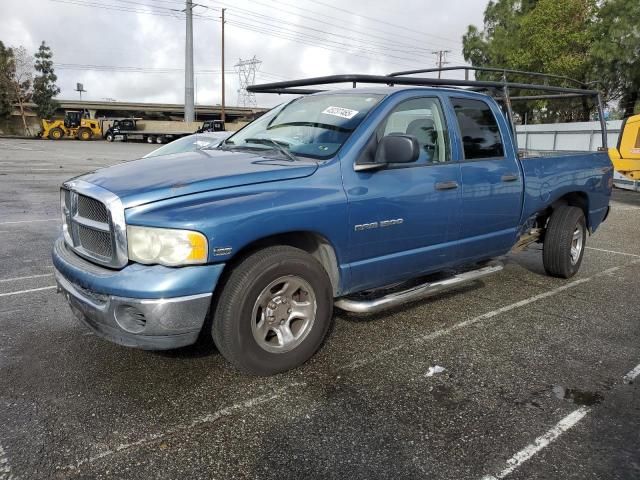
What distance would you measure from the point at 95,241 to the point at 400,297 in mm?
2139

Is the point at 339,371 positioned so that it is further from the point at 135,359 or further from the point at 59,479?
the point at 59,479

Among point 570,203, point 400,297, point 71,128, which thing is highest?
point 71,128

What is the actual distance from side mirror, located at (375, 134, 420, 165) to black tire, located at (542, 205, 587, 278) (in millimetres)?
2760

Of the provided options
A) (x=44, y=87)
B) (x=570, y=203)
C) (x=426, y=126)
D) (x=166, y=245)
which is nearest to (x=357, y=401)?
(x=166, y=245)

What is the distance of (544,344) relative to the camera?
426cm

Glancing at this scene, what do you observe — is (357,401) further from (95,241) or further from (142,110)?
(142,110)

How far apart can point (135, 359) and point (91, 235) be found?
96 cm

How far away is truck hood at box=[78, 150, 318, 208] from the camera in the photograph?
3.21 metres

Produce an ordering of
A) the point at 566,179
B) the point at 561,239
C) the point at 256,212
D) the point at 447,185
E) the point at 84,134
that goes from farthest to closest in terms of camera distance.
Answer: the point at 84,134, the point at 561,239, the point at 566,179, the point at 447,185, the point at 256,212

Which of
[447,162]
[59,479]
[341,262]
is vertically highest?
[447,162]

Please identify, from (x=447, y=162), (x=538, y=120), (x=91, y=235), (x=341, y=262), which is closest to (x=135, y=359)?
(x=91, y=235)

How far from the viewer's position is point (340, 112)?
419 cm

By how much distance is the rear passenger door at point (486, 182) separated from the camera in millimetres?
4570

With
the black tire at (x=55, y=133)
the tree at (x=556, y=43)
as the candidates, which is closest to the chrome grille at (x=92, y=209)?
the tree at (x=556, y=43)
